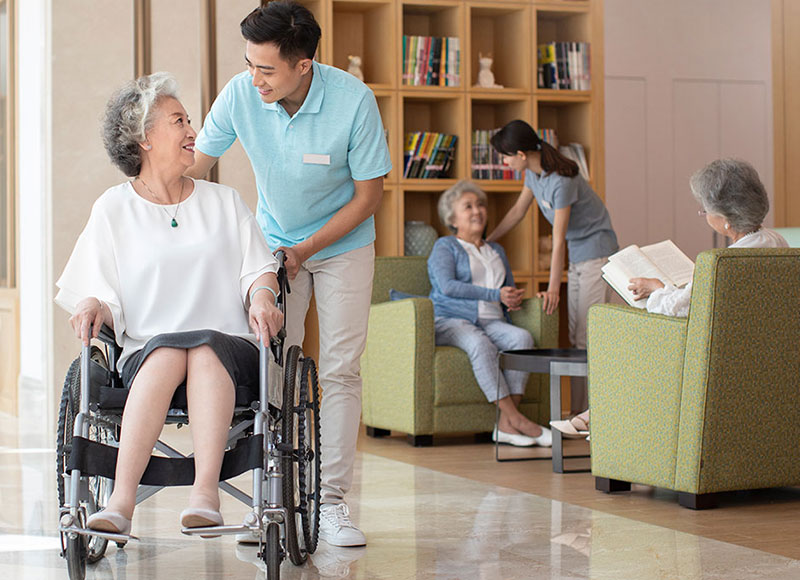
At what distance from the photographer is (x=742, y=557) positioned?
259 centimetres

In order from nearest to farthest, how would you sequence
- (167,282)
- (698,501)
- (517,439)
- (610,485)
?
(167,282)
(698,501)
(610,485)
(517,439)

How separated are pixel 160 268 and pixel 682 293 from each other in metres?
1.55

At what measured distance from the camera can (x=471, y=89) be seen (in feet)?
18.7

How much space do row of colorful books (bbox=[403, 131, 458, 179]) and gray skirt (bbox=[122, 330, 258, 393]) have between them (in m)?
3.37

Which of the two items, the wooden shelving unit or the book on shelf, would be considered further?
the book on shelf

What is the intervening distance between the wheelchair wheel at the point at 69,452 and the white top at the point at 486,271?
103 inches

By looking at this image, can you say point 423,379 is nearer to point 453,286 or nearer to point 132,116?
point 453,286

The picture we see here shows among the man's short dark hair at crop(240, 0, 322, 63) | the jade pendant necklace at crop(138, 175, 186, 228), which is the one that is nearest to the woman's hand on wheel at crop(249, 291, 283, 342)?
the jade pendant necklace at crop(138, 175, 186, 228)

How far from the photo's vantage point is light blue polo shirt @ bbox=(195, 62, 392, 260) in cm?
278

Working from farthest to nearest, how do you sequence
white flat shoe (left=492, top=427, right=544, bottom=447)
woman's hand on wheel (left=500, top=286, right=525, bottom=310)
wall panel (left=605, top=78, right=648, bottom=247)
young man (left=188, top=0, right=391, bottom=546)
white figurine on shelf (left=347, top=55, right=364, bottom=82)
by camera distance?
wall panel (left=605, top=78, right=648, bottom=247) → white figurine on shelf (left=347, top=55, right=364, bottom=82) → woman's hand on wheel (left=500, top=286, right=525, bottom=310) → white flat shoe (left=492, top=427, right=544, bottom=447) → young man (left=188, top=0, right=391, bottom=546)

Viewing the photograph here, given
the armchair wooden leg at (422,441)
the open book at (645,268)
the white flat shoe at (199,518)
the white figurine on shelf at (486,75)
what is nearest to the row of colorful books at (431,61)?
the white figurine on shelf at (486,75)

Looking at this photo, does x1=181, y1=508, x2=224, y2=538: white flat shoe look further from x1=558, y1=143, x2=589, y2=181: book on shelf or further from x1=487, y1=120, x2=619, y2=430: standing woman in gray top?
x1=558, y1=143, x2=589, y2=181: book on shelf

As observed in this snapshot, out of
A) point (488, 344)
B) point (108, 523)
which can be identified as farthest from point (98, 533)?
point (488, 344)

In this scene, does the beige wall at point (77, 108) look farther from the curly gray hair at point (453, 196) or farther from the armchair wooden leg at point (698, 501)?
the armchair wooden leg at point (698, 501)
